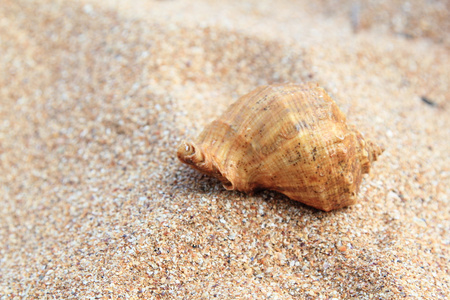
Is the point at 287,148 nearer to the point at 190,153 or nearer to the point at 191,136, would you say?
the point at 190,153

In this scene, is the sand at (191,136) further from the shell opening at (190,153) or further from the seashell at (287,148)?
the shell opening at (190,153)

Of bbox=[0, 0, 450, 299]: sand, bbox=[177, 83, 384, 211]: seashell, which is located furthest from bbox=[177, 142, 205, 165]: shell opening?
bbox=[0, 0, 450, 299]: sand

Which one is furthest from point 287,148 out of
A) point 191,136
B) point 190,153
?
point 191,136

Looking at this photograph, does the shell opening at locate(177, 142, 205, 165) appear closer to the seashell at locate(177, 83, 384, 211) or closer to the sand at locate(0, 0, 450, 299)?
the seashell at locate(177, 83, 384, 211)

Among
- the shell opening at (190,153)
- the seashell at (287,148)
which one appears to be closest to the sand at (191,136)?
the seashell at (287,148)
